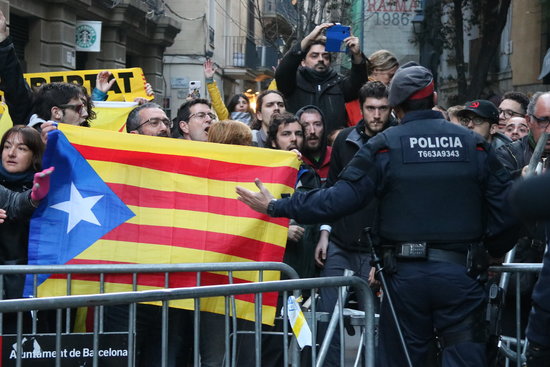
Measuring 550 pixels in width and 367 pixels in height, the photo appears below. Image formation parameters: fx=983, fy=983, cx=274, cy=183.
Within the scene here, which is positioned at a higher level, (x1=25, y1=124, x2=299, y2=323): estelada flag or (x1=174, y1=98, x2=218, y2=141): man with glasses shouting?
(x1=174, y1=98, x2=218, y2=141): man with glasses shouting

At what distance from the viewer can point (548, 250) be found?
185 inches

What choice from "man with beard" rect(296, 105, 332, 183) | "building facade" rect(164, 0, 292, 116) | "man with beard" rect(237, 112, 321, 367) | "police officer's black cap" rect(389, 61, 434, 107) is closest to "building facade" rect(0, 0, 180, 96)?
"building facade" rect(164, 0, 292, 116)

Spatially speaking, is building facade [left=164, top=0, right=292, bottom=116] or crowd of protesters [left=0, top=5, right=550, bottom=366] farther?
building facade [left=164, top=0, right=292, bottom=116]

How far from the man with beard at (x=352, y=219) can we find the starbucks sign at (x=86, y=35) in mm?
17361

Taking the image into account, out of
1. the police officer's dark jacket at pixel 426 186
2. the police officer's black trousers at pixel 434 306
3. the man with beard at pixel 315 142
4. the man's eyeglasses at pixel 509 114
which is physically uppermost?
the man's eyeglasses at pixel 509 114

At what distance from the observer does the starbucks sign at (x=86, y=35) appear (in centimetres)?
2352

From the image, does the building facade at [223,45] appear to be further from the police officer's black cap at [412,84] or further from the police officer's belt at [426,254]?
the police officer's belt at [426,254]

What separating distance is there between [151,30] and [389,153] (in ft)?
84.6

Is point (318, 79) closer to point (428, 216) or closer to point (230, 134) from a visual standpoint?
point (230, 134)

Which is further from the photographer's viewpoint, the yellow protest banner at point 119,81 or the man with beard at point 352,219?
the yellow protest banner at point 119,81

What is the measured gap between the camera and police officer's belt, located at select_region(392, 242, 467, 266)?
4820 millimetres

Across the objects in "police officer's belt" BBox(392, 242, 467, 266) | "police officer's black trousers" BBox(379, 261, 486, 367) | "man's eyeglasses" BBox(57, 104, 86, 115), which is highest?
"man's eyeglasses" BBox(57, 104, 86, 115)

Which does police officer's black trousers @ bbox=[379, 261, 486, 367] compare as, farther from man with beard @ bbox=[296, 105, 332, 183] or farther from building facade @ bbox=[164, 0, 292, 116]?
building facade @ bbox=[164, 0, 292, 116]

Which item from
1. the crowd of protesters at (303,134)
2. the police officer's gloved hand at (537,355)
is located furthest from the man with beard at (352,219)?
the police officer's gloved hand at (537,355)
